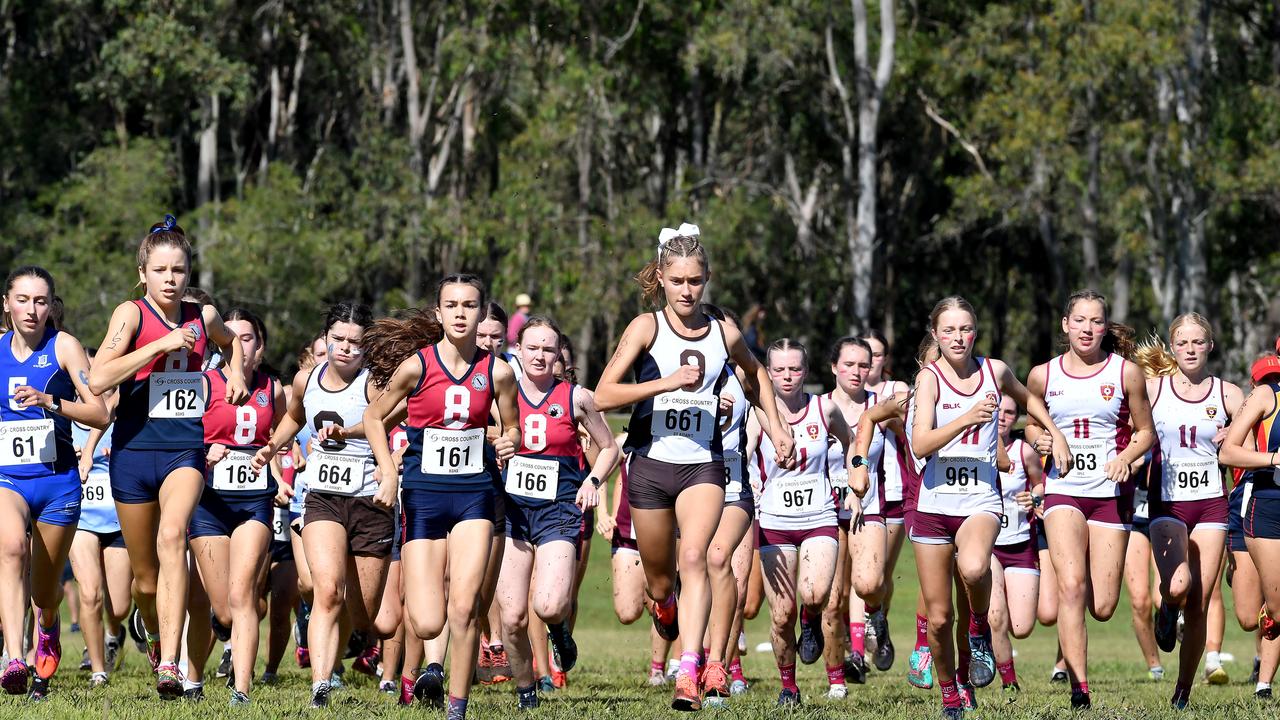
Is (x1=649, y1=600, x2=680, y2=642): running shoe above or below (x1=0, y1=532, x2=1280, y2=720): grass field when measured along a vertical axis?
above

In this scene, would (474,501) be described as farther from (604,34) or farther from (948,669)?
(604,34)

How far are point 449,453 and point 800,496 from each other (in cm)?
313

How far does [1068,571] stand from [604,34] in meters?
28.6

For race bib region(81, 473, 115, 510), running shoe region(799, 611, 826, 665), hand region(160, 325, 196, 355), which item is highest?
hand region(160, 325, 196, 355)

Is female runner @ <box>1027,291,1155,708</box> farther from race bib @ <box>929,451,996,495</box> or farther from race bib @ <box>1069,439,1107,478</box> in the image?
race bib @ <box>929,451,996,495</box>

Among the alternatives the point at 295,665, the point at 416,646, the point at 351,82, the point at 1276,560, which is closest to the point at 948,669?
the point at 1276,560

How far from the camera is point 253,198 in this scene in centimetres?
3409

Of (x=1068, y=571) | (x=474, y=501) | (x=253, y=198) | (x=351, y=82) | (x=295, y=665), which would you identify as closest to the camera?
(x=474, y=501)

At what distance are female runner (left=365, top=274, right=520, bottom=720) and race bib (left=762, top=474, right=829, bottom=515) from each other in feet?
8.98

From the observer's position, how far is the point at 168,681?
8477 mm

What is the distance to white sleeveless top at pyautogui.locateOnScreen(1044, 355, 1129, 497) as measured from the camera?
9562 mm

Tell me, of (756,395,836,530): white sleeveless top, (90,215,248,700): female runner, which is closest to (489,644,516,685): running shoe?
(756,395,836,530): white sleeveless top

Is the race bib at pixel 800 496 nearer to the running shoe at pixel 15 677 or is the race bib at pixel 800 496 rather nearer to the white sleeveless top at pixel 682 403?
the white sleeveless top at pixel 682 403

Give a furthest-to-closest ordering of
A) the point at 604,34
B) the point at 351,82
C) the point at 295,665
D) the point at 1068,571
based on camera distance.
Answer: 1. the point at 351,82
2. the point at 604,34
3. the point at 295,665
4. the point at 1068,571
